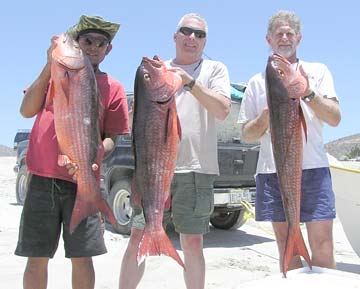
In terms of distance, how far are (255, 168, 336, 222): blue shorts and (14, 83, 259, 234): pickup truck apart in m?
4.38

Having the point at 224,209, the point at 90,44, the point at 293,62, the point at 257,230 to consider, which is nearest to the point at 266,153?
the point at 293,62

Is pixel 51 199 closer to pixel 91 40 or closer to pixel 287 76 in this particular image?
pixel 91 40

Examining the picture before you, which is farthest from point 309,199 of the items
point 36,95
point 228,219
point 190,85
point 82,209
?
point 228,219

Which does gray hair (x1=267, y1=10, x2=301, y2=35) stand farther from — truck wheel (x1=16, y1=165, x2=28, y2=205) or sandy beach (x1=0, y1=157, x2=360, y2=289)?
truck wheel (x1=16, y1=165, x2=28, y2=205)

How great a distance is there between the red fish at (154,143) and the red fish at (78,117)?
278 millimetres

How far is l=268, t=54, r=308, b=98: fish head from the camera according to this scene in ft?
11.2

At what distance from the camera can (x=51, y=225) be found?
4055 millimetres

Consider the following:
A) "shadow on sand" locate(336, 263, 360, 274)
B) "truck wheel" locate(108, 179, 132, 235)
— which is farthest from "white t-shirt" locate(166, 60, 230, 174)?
"truck wheel" locate(108, 179, 132, 235)

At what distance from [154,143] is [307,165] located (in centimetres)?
140

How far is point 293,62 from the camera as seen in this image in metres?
4.25

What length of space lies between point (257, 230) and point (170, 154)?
750 cm

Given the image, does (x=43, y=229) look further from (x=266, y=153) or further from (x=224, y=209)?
(x=224, y=209)

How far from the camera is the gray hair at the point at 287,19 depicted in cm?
413

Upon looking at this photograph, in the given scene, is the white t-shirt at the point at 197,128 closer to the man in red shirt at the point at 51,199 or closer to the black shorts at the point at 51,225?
the man in red shirt at the point at 51,199
